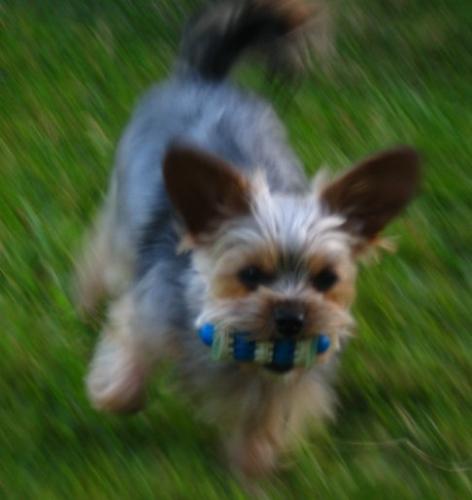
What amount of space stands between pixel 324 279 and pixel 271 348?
9.9 inches

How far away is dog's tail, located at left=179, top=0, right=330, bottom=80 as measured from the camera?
172 inches

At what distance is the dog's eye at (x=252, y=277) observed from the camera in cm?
341

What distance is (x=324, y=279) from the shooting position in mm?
3455

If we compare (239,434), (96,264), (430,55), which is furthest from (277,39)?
(430,55)

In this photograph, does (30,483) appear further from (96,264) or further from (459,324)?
(459,324)

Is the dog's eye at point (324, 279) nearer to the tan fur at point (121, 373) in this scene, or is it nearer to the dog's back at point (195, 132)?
the dog's back at point (195, 132)

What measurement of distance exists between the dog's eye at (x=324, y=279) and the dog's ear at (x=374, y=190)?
179 mm

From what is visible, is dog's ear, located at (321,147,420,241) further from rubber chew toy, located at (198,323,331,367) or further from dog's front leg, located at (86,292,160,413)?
dog's front leg, located at (86,292,160,413)

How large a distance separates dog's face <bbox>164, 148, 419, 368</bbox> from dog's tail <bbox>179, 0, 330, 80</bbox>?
3.27 ft

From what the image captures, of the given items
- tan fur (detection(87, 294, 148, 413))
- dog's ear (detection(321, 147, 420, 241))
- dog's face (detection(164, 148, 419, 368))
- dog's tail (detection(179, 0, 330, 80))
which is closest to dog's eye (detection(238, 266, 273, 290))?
dog's face (detection(164, 148, 419, 368))

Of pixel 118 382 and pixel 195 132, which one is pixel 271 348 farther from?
pixel 195 132

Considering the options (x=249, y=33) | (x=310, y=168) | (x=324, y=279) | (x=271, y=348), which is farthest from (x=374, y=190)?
(x=310, y=168)

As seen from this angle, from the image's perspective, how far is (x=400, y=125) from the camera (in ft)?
19.3

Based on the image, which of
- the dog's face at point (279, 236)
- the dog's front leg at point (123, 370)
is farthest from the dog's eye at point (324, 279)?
the dog's front leg at point (123, 370)
